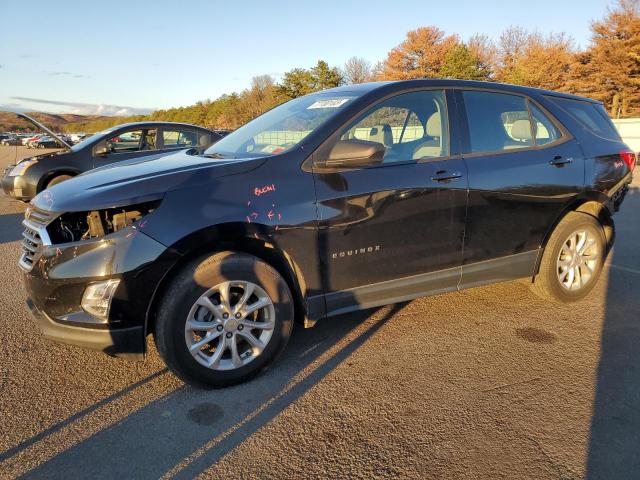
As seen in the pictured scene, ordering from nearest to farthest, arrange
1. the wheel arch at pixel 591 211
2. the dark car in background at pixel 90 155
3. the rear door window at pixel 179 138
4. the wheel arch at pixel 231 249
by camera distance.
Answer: the wheel arch at pixel 231 249 < the wheel arch at pixel 591 211 < the dark car in background at pixel 90 155 < the rear door window at pixel 179 138

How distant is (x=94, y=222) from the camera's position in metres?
2.58

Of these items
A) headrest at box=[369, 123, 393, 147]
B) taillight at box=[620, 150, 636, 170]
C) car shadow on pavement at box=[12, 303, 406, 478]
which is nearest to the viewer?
car shadow on pavement at box=[12, 303, 406, 478]

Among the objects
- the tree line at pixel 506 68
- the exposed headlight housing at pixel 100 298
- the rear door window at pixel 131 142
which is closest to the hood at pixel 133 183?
the exposed headlight housing at pixel 100 298

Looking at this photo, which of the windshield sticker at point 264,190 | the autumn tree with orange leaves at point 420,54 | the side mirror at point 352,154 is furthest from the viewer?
the autumn tree with orange leaves at point 420,54

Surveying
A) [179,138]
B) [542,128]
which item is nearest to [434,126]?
[542,128]

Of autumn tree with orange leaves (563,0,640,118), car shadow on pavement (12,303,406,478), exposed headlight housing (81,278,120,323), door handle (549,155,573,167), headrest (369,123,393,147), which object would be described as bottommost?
car shadow on pavement (12,303,406,478)

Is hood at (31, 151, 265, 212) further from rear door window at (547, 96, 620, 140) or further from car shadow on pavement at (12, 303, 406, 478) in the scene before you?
rear door window at (547, 96, 620, 140)

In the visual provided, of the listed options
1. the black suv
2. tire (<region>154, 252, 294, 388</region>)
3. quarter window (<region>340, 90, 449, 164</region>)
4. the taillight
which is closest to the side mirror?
the black suv

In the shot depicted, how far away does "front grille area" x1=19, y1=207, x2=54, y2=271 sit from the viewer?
2.64 metres

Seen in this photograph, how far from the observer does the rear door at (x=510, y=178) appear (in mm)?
3480

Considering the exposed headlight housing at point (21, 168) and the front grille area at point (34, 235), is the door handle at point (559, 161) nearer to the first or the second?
the front grille area at point (34, 235)

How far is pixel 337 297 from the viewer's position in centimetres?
306

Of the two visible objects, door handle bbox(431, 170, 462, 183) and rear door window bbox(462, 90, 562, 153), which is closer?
door handle bbox(431, 170, 462, 183)

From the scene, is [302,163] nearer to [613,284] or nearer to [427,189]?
[427,189]
